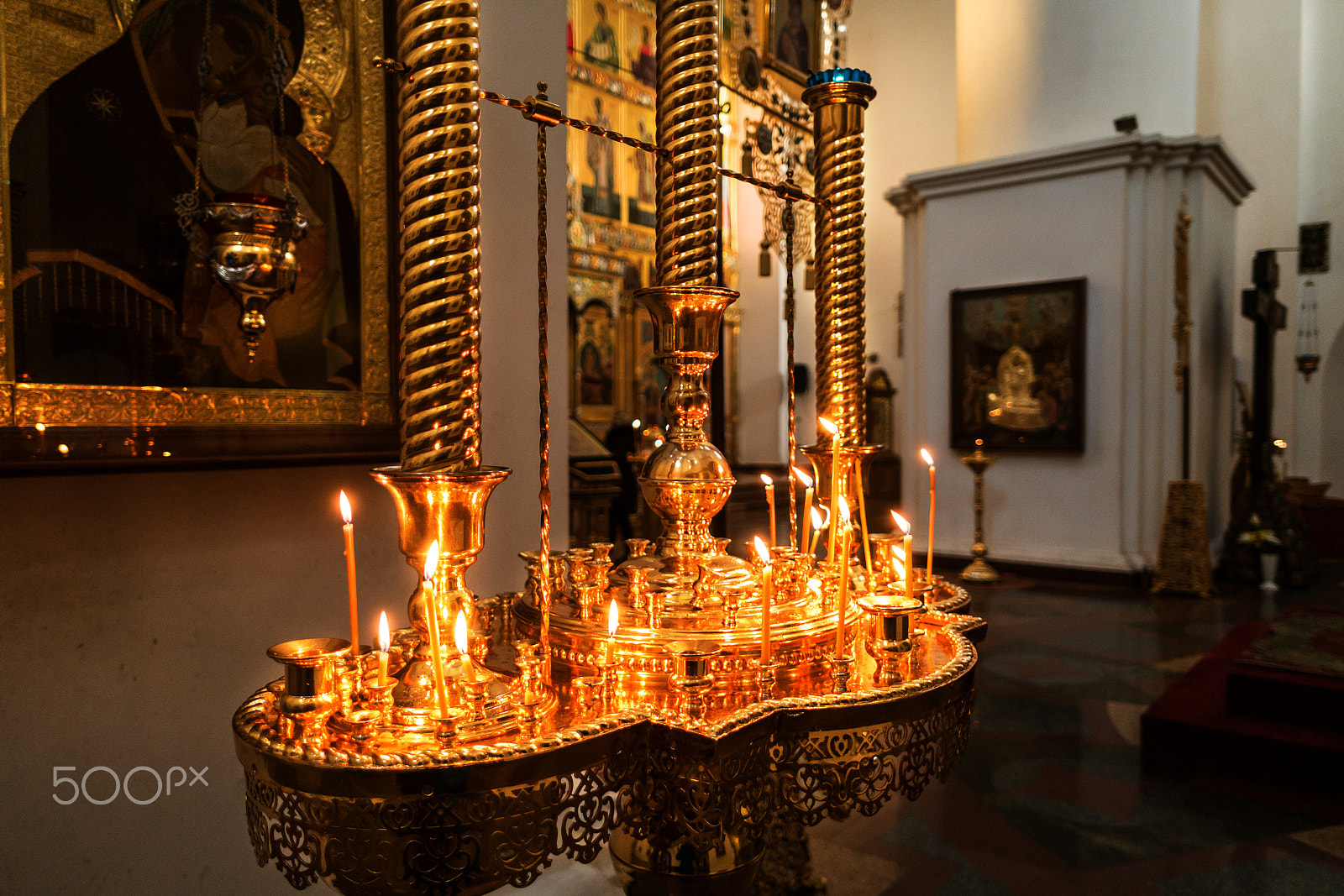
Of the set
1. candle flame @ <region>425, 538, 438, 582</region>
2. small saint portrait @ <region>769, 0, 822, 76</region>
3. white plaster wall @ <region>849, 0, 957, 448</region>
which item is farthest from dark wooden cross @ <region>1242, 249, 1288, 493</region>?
candle flame @ <region>425, 538, 438, 582</region>

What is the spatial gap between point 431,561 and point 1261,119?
42.3 feet

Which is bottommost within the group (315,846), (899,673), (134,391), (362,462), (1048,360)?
(315,846)

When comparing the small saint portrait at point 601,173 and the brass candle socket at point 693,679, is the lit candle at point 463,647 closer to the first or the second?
the brass candle socket at point 693,679

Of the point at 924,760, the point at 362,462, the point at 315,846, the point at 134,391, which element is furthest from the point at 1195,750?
the point at 134,391

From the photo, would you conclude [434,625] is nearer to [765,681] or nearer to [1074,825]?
[765,681]

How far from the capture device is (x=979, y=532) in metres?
7.32

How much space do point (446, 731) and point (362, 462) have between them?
117cm

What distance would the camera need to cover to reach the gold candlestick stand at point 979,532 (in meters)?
6.93

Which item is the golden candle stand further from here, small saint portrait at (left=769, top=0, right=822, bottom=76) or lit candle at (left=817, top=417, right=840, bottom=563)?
small saint portrait at (left=769, top=0, right=822, bottom=76)

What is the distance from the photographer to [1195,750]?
331 centimetres

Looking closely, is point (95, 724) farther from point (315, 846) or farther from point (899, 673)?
point (899, 673)

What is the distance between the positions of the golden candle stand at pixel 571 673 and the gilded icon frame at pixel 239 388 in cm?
70

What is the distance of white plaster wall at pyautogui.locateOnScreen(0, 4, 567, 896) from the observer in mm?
1558

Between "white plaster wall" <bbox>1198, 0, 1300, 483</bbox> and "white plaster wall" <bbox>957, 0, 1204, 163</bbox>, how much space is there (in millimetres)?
4227
